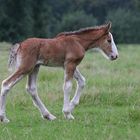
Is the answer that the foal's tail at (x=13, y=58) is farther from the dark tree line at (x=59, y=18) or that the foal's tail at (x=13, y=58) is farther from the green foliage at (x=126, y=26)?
the green foliage at (x=126, y=26)

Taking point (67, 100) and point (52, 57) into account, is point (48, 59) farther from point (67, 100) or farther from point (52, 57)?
point (67, 100)

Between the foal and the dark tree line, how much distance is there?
4899 cm

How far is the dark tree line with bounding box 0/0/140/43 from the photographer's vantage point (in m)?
61.5

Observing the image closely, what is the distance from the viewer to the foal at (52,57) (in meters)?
11.2

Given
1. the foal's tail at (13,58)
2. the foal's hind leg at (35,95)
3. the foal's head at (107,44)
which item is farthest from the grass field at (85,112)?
the foal's head at (107,44)

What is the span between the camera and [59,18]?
85.8 metres

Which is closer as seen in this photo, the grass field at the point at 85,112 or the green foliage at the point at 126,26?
the grass field at the point at 85,112

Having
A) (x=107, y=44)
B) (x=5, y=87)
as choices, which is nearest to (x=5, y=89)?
(x=5, y=87)

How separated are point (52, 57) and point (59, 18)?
7476cm

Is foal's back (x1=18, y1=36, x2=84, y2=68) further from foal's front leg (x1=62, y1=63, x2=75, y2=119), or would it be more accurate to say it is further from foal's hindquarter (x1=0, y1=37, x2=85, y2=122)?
foal's front leg (x1=62, y1=63, x2=75, y2=119)

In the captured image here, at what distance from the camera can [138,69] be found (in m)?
23.1

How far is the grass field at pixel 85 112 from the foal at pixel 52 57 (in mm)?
464

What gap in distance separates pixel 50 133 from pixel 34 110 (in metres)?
3.08

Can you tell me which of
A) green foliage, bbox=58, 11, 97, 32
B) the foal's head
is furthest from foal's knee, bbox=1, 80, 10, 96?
green foliage, bbox=58, 11, 97, 32
